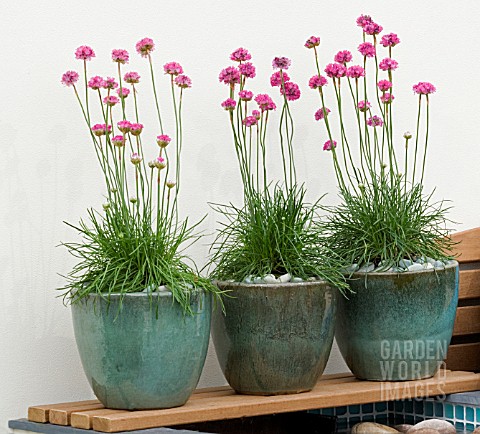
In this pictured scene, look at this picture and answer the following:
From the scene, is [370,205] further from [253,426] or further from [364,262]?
[253,426]

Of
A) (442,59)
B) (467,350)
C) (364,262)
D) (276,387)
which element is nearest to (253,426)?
(276,387)

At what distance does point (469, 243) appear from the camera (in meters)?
2.61

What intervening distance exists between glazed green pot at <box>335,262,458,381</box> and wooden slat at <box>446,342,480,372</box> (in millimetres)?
332

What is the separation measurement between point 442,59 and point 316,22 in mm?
429

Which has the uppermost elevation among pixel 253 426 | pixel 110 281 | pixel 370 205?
pixel 370 205

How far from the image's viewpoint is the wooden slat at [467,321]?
2.57 metres

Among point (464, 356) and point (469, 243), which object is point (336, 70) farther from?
point (464, 356)

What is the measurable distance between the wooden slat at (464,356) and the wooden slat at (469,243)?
0.72ft

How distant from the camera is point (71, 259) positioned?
7.20 feet

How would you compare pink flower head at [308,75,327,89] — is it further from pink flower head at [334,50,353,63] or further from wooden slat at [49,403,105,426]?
wooden slat at [49,403,105,426]

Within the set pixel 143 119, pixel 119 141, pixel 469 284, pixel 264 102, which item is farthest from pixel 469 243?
pixel 119 141

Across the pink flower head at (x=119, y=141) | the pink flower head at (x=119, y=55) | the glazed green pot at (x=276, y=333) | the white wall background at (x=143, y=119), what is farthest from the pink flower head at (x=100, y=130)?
the glazed green pot at (x=276, y=333)

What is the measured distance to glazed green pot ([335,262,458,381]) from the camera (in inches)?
85.7

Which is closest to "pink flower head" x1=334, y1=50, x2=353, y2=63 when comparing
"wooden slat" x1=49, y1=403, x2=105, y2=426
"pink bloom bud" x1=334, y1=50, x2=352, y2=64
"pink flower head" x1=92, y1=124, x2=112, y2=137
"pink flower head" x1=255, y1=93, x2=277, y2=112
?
"pink bloom bud" x1=334, y1=50, x2=352, y2=64
